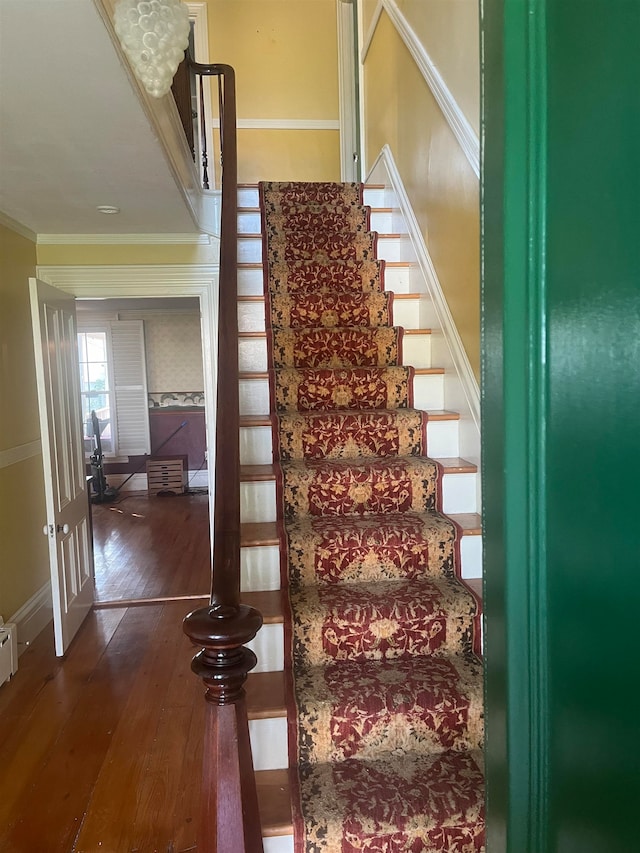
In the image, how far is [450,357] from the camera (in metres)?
2.38

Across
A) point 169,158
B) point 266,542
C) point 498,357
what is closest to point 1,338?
point 169,158

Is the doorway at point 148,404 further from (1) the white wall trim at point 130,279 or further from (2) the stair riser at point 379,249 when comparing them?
(2) the stair riser at point 379,249

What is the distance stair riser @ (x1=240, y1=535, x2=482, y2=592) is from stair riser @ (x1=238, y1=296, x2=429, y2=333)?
1261 mm

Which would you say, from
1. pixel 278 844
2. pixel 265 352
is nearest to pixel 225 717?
pixel 278 844

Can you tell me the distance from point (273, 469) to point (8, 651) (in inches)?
70.7

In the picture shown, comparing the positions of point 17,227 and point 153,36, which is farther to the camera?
point 17,227

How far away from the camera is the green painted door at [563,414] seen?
0.53 m

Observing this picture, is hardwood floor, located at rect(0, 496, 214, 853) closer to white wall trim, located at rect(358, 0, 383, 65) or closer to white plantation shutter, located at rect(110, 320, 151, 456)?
white plantation shutter, located at rect(110, 320, 151, 456)

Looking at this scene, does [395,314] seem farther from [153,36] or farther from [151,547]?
[151,547]

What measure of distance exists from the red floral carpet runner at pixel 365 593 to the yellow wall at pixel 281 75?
237 centimetres

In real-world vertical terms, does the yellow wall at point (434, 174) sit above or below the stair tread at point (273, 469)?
above

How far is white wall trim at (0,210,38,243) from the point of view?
3003 mm

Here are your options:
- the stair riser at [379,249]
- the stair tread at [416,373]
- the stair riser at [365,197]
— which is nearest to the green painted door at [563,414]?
the stair tread at [416,373]

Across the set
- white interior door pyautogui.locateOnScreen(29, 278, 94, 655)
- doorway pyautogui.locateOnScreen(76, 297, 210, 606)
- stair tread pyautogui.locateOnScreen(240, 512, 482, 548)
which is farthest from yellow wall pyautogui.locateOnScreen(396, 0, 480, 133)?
doorway pyautogui.locateOnScreen(76, 297, 210, 606)
